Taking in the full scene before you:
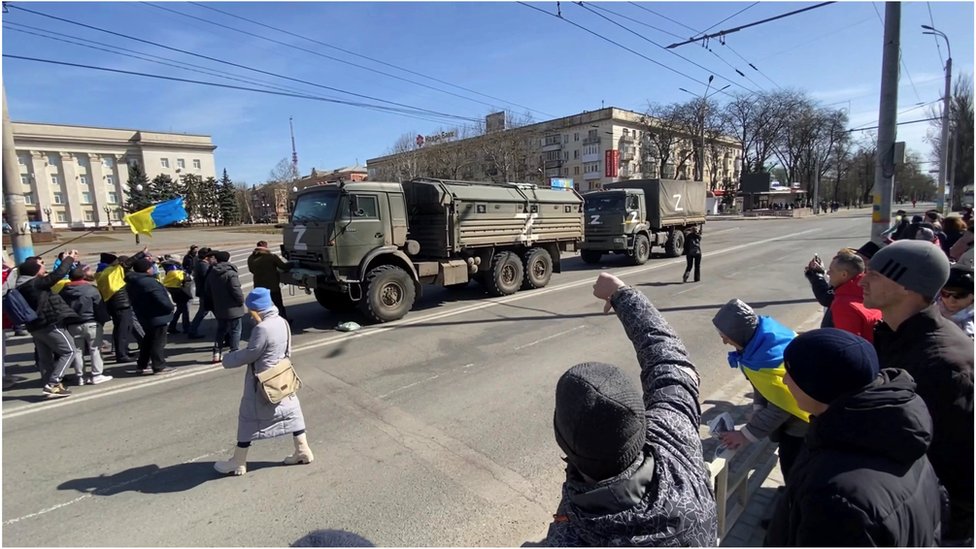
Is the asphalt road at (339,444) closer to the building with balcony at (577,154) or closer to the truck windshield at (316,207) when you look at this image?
the truck windshield at (316,207)

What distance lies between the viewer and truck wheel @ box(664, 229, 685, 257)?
59.3ft

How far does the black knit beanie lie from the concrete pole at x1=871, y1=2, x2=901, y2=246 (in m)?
9.68

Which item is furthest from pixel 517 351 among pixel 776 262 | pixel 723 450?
pixel 776 262

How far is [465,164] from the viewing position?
49.0m

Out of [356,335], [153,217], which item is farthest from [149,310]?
[153,217]

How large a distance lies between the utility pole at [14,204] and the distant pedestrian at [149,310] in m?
4.28

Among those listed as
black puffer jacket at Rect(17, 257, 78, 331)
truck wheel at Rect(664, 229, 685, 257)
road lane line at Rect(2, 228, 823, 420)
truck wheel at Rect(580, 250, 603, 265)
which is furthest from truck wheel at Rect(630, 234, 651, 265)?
black puffer jacket at Rect(17, 257, 78, 331)

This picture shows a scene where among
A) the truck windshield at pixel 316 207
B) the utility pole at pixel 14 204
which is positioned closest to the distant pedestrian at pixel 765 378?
the truck windshield at pixel 316 207

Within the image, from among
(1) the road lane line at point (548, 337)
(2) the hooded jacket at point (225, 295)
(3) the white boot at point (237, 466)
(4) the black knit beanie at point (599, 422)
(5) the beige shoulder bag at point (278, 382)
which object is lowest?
(1) the road lane line at point (548, 337)

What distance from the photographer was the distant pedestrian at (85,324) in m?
5.95

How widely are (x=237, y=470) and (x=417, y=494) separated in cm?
154

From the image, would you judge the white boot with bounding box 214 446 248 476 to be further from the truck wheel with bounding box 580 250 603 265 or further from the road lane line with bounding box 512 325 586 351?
the truck wheel with bounding box 580 250 603 265

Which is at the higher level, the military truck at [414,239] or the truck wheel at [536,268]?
the military truck at [414,239]

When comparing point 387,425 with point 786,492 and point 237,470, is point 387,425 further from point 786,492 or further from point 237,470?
point 786,492
